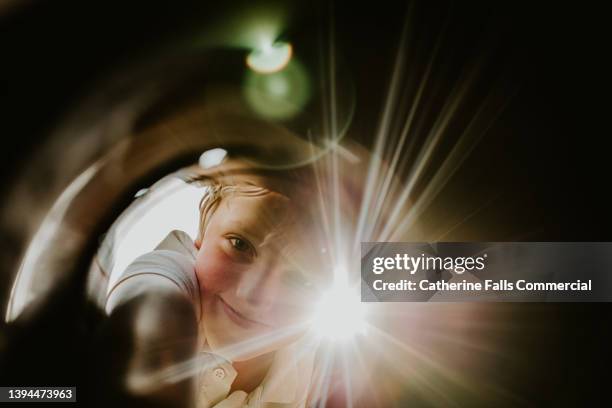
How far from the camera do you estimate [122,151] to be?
4.09 feet

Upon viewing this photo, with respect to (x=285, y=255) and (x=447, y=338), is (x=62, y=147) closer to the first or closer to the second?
(x=285, y=255)

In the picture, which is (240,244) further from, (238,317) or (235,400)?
(235,400)

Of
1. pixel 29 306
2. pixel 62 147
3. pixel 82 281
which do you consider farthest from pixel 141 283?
pixel 62 147

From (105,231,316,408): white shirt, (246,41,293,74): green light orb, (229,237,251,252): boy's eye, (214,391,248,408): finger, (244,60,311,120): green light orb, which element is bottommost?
(214,391,248,408): finger

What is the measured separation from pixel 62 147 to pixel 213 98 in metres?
0.48

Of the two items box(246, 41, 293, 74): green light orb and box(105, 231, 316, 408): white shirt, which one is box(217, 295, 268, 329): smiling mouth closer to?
box(105, 231, 316, 408): white shirt

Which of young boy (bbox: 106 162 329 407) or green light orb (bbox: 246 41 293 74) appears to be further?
green light orb (bbox: 246 41 293 74)

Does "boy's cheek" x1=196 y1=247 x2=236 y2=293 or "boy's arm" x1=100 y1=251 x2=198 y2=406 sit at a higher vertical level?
"boy's cheek" x1=196 y1=247 x2=236 y2=293

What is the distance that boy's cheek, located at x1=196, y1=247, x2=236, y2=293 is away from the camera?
1178mm

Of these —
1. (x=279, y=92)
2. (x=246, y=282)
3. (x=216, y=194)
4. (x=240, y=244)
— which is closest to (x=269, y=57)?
(x=279, y=92)

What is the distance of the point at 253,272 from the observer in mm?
1188

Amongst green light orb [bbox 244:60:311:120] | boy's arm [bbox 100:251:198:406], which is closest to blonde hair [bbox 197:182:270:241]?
boy's arm [bbox 100:251:198:406]

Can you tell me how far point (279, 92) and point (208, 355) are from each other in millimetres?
814

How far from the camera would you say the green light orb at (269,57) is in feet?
4.18
